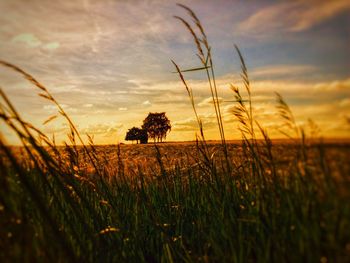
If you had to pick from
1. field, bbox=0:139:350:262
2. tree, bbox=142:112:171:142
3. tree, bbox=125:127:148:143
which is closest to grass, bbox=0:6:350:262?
field, bbox=0:139:350:262

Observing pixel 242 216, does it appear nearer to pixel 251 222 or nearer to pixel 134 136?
pixel 251 222

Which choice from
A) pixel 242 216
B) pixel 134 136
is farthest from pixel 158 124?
pixel 242 216

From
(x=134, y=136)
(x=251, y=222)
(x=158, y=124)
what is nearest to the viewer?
(x=251, y=222)

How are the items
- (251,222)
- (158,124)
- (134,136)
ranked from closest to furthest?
1. (251,222)
2. (134,136)
3. (158,124)

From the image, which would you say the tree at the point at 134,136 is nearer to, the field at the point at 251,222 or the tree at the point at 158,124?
the tree at the point at 158,124

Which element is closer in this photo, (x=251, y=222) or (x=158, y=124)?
(x=251, y=222)

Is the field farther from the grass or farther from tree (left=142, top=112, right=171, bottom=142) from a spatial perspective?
tree (left=142, top=112, right=171, bottom=142)

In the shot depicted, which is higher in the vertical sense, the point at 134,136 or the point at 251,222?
the point at 134,136

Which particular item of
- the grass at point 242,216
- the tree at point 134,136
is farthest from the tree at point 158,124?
the grass at point 242,216

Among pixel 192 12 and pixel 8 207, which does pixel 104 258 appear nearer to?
pixel 8 207

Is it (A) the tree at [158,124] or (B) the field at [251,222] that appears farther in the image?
(A) the tree at [158,124]

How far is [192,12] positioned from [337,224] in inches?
84.1

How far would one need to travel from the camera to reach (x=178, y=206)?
10.2ft

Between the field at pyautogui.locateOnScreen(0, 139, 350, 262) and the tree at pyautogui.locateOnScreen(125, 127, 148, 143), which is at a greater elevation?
the tree at pyautogui.locateOnScreen(125, 127, 148, 143)
